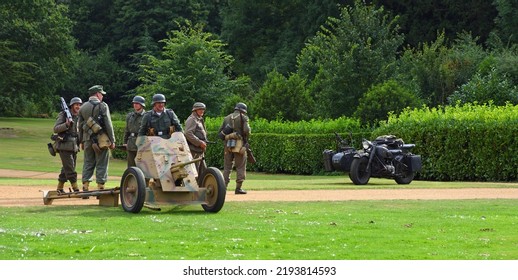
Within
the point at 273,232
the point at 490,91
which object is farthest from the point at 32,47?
the point at 273,232

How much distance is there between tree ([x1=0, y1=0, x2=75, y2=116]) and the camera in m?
62.8

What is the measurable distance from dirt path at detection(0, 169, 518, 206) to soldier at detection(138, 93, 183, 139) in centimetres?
187

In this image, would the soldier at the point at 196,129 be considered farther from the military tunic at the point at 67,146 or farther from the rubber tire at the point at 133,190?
the rubber tire at the point at 133,190

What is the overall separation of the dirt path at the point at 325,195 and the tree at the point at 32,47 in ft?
128

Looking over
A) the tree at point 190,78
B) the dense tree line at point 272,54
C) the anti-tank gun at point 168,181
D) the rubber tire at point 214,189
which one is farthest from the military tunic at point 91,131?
the tree at point 190,78

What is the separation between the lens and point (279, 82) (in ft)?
134

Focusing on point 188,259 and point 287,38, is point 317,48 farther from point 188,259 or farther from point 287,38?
point 188,259

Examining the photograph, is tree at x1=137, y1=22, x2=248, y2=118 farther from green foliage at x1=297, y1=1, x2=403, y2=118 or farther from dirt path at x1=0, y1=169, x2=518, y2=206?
dirt path at x1=0, y1=169, x2=518, y2=206

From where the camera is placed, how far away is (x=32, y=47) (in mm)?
65250

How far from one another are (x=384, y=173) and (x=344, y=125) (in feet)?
31.3

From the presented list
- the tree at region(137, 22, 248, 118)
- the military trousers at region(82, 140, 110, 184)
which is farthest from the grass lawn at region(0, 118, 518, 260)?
the tree at region(137, 22, 248, 118)

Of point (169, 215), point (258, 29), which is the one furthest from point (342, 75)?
point (258, 29)

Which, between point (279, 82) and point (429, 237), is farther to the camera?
point (279, 82)

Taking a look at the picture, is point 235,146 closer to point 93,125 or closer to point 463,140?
point 93,125
